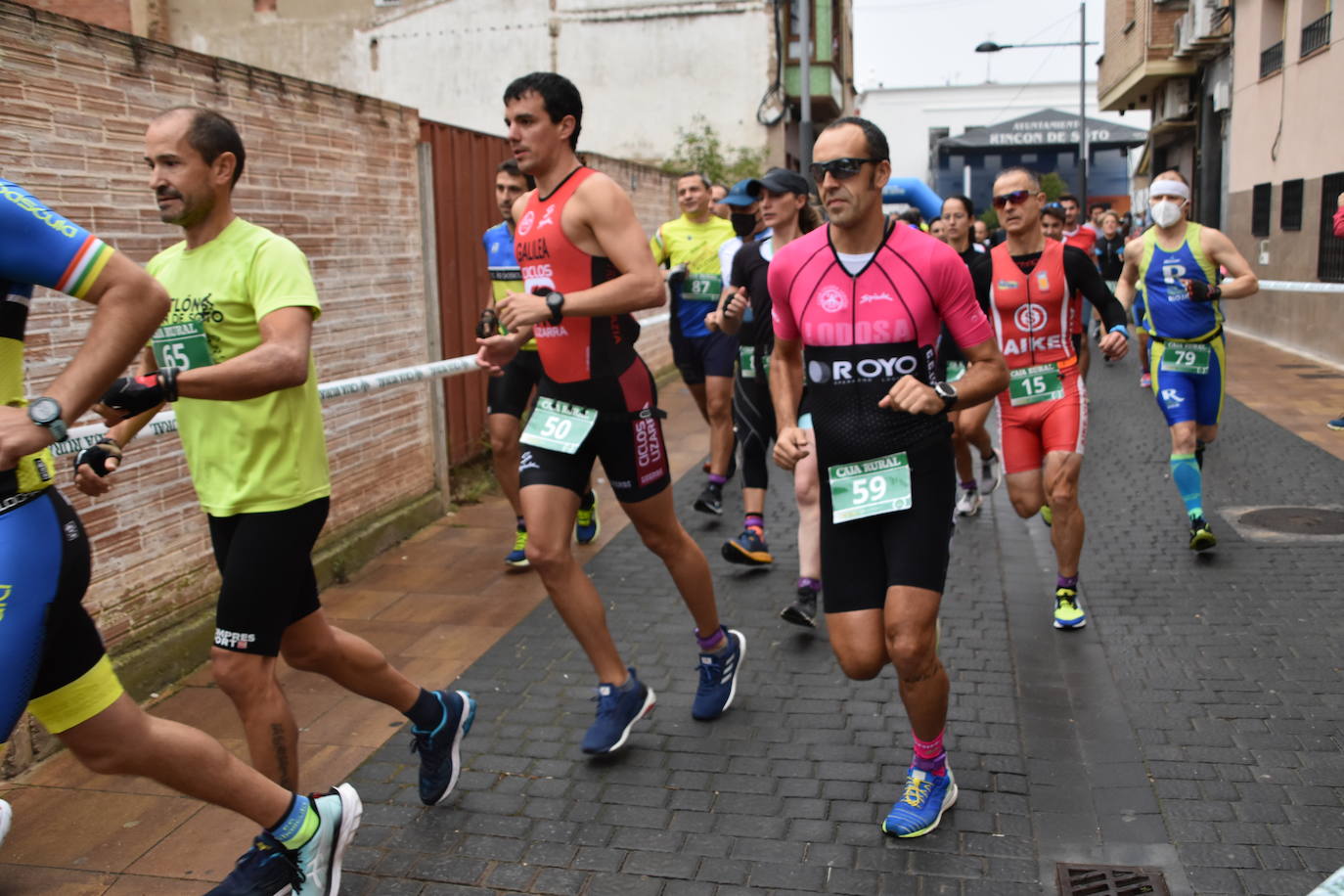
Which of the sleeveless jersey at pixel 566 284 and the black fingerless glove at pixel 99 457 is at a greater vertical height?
the sleeveless jersey at pixel 566 284

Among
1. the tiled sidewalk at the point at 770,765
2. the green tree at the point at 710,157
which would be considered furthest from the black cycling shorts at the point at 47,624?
the green tree at the point at 710,157

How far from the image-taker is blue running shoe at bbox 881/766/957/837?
3.82 metres

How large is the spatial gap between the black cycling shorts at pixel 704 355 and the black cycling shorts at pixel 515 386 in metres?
1.39

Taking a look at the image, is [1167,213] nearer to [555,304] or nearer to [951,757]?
[951,757]

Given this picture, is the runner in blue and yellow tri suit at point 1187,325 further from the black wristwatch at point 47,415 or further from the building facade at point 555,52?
the building facade at point 555,52

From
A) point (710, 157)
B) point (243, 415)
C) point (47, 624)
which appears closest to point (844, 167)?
point (243, 415)

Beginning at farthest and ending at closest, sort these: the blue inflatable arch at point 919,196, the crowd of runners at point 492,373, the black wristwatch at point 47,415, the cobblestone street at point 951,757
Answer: the blue inflatable arch at point 919,196, the cobblestone street at point 951,757, the crowd of runners at point 492,373, the black wristwatch at point 47,415

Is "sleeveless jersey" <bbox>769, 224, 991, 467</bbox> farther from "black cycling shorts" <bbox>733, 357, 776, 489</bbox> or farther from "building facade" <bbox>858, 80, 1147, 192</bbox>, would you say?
"building facade" <bbox>858, 80, 1147, 192</bbox>

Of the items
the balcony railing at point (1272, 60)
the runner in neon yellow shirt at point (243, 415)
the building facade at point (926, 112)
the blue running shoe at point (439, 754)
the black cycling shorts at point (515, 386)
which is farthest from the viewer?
the building facade at point (926, 112)

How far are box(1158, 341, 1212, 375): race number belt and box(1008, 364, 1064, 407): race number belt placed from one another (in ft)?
5.58

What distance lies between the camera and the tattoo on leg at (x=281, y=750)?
3518 mm

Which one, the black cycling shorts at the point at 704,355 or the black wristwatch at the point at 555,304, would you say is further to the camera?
the black cycling shorts at the point at 704,355

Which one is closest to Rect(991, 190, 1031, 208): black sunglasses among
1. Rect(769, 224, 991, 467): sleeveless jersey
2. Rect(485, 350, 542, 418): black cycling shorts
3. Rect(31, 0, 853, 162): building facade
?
Rect(769, 224, 991, 467): sleeveless jersey

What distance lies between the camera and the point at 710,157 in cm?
2372
